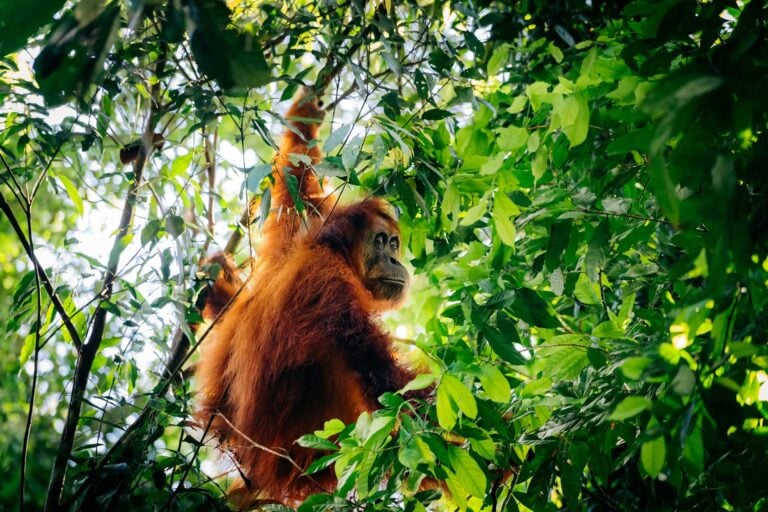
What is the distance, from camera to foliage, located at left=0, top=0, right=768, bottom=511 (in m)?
1.14

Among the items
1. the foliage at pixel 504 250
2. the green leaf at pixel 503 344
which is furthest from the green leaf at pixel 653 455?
the green leaf at pixel 503 344

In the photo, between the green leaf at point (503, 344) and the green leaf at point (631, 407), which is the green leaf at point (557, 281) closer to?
the green leaf at point (503, 344)

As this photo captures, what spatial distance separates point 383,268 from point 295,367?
3.57ft

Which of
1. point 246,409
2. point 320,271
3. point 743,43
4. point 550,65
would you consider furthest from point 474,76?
point 246,409

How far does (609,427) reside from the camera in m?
2.14

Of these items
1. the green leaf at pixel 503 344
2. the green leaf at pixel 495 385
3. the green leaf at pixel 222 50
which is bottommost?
the green leaf at pixel 495 385

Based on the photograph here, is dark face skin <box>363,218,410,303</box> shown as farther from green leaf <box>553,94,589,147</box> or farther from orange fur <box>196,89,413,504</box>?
green leaf <box>553,94,589,147</box>

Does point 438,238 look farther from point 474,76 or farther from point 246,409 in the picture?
point 246,409

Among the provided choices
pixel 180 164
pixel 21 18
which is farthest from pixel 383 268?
A: pixel 21 18

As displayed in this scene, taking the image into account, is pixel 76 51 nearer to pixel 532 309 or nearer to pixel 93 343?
pixel 532 309

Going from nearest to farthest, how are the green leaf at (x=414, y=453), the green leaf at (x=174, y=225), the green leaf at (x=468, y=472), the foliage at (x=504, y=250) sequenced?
the foliage at (x=504, y=250)
the green leaf at (x=414, y=453)
the green leaf at (x=468, y=472)
the green leaf at (x=174, y=225)

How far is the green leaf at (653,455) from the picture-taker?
1.25 meters

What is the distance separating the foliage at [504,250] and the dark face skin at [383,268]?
0.67 metres

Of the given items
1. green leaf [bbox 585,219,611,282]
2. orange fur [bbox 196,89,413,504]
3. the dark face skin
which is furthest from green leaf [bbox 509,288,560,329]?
the dark face skin
